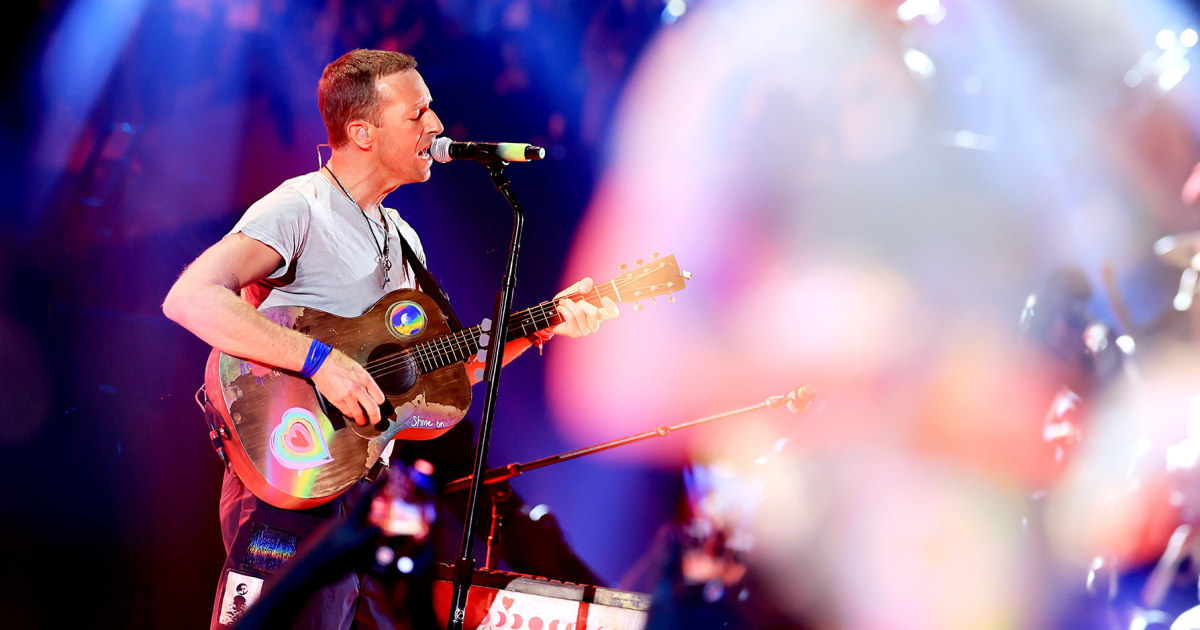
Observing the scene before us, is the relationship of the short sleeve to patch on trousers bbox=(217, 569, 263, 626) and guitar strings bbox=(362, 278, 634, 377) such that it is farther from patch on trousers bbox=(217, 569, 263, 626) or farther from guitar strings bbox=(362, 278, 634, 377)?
patch on trousers bbox=(217, 569, 263, 626)

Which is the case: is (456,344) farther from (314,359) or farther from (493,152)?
(493,152)

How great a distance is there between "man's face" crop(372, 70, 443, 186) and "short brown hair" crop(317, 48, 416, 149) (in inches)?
1.1

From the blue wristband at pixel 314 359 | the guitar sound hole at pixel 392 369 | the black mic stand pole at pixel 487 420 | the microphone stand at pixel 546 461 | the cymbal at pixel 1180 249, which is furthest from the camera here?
the cymbal at pixel 1180 249

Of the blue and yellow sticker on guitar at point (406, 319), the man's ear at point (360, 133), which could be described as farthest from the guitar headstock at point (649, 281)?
the man's ear at point (360, 133)

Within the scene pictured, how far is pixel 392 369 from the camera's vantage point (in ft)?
7.28

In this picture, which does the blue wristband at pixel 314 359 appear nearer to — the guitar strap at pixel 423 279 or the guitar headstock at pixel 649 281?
the guitar strap at pixel 423 279

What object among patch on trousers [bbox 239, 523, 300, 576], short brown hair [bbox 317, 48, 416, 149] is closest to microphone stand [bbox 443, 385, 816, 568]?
patch on trousers [bbox 239, 523, 300, 576]

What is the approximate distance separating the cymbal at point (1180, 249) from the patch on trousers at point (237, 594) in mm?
3510

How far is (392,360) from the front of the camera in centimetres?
223

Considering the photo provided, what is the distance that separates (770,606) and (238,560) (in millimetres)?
2252

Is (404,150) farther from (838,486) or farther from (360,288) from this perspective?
(838,486)

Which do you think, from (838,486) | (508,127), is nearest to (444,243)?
(508,127)

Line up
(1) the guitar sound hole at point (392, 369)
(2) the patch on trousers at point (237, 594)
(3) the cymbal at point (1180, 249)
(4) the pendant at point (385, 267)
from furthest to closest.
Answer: (3) the cymbal at point (1180, 249) → (4) the pendant at point (385, 267) → (1) the guitar sound hole at point (392, 369) → (2) the patch on trousers at point (237, 594)

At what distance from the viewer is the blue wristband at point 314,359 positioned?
204 centimetres
